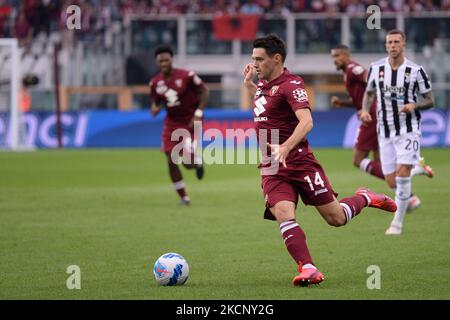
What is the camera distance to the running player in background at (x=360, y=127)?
1474 cm

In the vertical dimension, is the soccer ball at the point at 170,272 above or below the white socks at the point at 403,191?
above

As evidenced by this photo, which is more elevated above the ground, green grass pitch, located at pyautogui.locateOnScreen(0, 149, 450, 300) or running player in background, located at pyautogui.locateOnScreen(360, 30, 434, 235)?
running player in background, located at pyautogui.locateOnScreen(360, 30, 434, 235)

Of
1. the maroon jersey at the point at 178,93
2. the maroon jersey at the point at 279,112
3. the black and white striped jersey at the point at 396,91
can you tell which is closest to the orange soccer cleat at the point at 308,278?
the maroon jersey at the point at 279,112

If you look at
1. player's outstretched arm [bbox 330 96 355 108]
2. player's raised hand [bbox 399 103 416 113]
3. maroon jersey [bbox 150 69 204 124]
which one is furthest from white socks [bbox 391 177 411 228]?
Result: maroon jersey [bbox 150 69 204 124]

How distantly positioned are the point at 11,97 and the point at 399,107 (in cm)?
2006

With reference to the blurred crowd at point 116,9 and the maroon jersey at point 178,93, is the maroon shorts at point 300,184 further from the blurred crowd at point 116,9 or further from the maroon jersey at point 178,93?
the blurred crowd at point 116,9

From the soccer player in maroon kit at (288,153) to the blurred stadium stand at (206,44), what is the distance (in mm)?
23075

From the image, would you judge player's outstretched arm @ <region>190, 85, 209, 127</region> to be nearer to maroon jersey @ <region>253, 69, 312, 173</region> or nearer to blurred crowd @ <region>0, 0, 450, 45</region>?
maroon jersey @ <region>253, 69, 312, 173</region>

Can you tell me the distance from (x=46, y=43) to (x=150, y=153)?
8.43 meters

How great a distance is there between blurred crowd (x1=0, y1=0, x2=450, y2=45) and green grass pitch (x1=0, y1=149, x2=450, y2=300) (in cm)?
1469

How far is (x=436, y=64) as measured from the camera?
31.7 meters

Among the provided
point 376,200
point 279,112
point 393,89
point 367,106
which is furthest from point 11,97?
point 279,112

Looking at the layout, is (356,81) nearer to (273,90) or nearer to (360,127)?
(360,127)

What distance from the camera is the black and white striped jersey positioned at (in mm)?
12000
